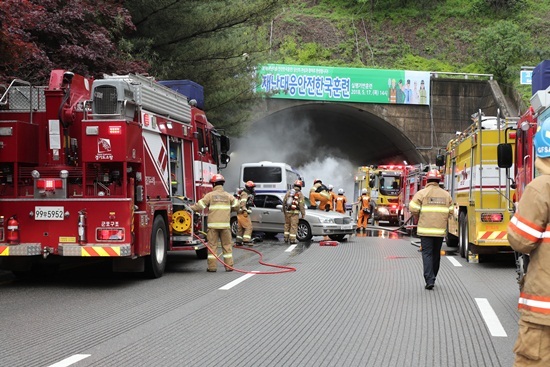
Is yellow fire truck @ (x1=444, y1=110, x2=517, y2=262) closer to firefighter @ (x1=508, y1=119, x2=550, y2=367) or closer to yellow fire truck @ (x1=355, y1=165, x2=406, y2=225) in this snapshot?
firefighter @ (x1=508, y1=119, x2=550, y2=367)

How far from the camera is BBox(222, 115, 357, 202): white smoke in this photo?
144ft

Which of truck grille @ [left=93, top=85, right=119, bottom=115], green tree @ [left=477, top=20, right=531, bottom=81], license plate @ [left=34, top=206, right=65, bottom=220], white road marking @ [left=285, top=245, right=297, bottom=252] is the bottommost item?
white road marking @ [left=285, top=245, right=297, bottom=252]

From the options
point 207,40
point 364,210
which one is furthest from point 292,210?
point 364,210

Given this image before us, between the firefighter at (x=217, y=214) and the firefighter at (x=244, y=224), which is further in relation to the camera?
the firefighter at (x=244, y=224)

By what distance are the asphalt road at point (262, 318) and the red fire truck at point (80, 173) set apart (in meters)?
0.65

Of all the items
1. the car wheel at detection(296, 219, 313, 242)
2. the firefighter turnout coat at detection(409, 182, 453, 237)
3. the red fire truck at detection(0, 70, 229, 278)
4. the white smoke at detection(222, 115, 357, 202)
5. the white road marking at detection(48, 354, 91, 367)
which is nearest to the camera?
the white road marking at detection(48, 354, 91, 367)

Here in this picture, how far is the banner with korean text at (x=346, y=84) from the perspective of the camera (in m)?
37.3

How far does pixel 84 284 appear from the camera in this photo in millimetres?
10617

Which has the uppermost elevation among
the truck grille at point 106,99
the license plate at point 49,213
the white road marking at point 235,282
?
the truck grille at point 106,99

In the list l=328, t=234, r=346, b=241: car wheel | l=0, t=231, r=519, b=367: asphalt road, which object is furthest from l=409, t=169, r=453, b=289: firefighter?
l=328, t=234, r=346, b=241: car wheel

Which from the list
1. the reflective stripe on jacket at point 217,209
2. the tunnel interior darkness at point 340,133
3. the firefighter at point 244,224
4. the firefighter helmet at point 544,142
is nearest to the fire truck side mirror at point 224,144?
the firefighter at point 244,224

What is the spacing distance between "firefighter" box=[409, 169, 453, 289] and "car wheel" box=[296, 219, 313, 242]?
9637 millimetres

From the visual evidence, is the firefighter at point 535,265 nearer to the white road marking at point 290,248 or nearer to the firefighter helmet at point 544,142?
the firefighter helmet at point 544,142

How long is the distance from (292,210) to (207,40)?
18.3 feet
